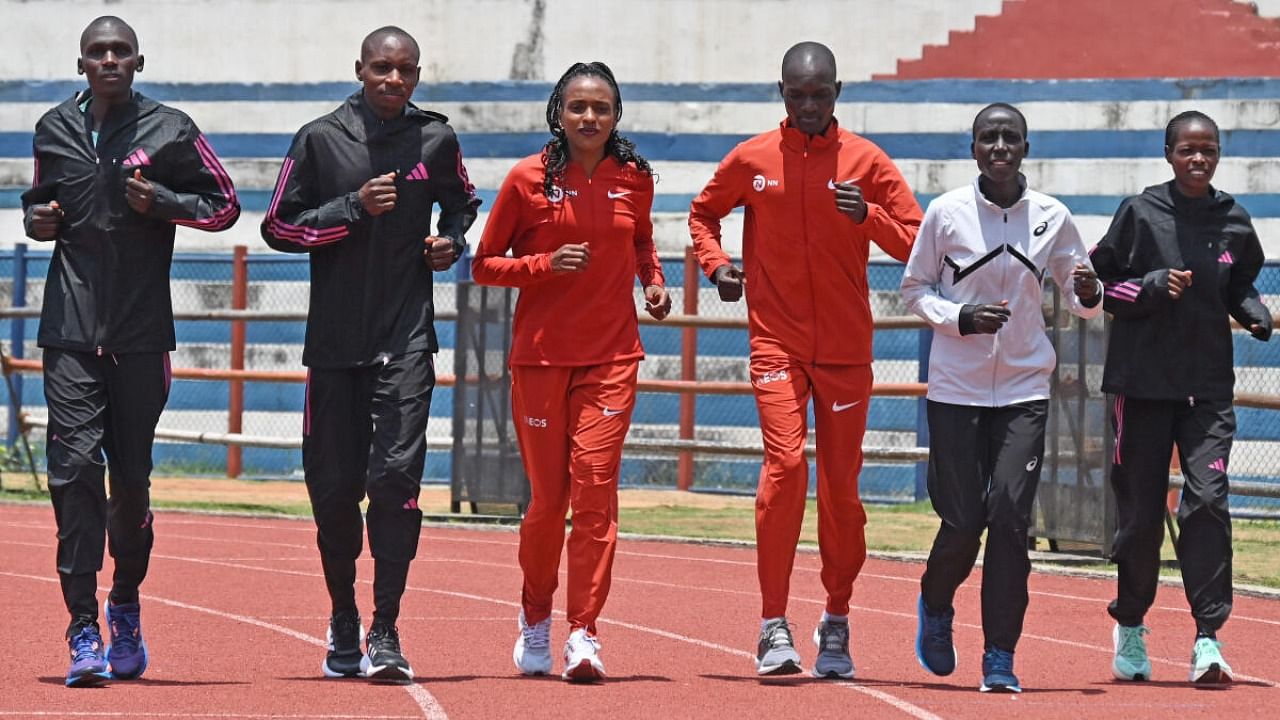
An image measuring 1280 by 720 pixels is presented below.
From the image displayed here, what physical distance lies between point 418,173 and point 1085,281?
2.45m

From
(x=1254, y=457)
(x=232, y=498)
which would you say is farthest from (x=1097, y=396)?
(x=232, y=498)

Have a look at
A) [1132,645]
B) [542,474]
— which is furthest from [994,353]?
[542,474]

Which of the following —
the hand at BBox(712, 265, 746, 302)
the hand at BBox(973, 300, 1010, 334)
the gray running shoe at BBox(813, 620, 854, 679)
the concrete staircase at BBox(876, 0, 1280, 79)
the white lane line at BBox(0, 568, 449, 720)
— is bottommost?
the white lane line at BBox(0, 568, 449, 720)

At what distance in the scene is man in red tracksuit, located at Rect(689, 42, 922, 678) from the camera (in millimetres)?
8852

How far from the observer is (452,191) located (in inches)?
343

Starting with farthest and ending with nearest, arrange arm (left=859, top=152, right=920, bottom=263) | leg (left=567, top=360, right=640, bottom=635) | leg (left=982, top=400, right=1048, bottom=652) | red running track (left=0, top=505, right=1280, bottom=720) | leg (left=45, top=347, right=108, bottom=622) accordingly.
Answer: arm (left=859, top=152, right=920, bottom=263)
leg (left=567, top=360, right=640, bottom=635)
leg (left=982, top=400, right=1048, bottom=652)
leg (left=45, top=347, right=108, bottom=622)
red running track (left=0, top=505, right=1280, bottom=720)

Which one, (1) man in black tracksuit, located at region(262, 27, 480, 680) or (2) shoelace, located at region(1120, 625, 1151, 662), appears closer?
(1) man in black tracksuit, located at region(262, 27, 480, 680)

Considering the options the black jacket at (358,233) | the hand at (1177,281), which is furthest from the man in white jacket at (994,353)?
the black jacket at (358,233)

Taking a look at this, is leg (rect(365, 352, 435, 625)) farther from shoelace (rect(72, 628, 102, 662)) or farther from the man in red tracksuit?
the man in red tracksuit

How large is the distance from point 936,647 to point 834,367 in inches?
43.8

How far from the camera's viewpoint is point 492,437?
16969mm

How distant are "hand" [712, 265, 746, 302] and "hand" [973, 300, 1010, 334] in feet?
2.89

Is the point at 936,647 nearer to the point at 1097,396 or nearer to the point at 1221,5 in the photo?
the point at 1097,396

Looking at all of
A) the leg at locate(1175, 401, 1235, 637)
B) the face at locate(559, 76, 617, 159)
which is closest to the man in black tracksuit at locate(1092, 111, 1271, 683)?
the leg at locate(1175, 401, 1235, 637)
